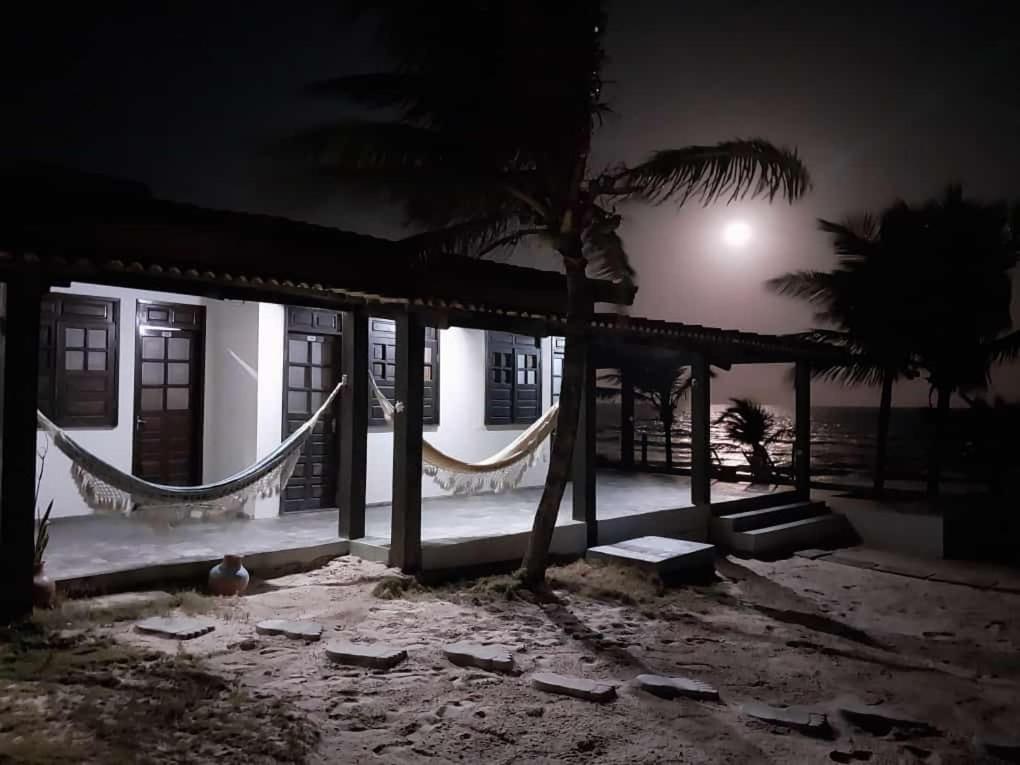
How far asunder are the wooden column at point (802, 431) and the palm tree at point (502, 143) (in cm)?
466

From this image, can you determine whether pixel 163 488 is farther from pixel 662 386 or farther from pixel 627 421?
pixel 662 386

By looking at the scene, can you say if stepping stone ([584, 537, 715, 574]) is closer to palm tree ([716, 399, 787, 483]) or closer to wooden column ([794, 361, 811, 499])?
wooden column ([794, 361, 811, 499])

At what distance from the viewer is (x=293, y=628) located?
13.4ft

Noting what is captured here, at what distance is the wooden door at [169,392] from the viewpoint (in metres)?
6.52

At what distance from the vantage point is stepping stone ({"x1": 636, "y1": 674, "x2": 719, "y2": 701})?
3.46 meters

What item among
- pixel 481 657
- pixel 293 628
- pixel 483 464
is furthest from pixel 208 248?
pixel 481 657

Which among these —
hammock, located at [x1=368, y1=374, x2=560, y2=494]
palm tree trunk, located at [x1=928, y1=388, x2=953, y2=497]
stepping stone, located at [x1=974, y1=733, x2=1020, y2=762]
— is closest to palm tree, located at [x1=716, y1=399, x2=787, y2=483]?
palm tree trunk, located at [x1=928, y1=388, x2=953, y2=497]

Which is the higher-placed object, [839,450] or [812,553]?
[812,553]

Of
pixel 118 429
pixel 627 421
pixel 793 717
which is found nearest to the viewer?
pixel 793 717

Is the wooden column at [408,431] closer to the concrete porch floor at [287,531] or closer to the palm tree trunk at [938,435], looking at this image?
the concrete porch floor at [287,531]

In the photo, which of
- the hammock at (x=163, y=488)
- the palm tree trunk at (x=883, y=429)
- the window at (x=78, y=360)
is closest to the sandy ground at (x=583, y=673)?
the hammock at (x=163, y=488)

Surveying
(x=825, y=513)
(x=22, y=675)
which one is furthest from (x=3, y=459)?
(x=825, y=513)

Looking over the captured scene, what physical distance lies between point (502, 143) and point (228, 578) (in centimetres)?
326

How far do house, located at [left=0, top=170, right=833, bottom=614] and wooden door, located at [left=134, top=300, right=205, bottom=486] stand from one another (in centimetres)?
1
